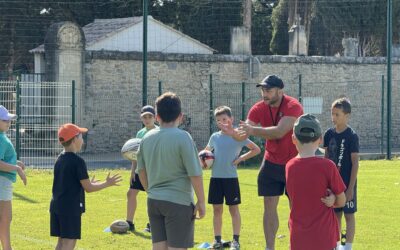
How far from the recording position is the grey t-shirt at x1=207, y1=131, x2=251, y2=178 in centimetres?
1168

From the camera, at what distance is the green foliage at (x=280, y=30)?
4947cm

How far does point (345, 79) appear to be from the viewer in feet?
118

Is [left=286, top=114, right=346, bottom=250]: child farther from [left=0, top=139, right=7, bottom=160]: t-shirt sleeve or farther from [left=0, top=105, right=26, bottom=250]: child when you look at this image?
[left=0, top=139, right=7, bottom=160]: t-shirt sleeve

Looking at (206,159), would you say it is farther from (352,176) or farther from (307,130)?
(307,130)

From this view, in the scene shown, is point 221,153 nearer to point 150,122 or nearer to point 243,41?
point 150,122

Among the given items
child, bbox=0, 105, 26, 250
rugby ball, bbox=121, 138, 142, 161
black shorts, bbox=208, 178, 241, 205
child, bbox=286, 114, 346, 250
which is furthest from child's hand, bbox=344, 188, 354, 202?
child, bbox=0, 105, 26, 250

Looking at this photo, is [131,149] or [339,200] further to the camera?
[131,149]

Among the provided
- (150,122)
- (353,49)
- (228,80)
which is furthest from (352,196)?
(353,49)

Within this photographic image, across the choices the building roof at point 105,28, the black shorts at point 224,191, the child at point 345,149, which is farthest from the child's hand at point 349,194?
the building roof at point 105,28

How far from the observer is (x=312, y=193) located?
23.8ft

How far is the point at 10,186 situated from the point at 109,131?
20.6m

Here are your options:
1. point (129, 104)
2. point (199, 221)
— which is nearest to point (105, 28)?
point (129, 104)

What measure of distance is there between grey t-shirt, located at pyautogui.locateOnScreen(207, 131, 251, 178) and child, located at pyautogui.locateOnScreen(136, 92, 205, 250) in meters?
3.58

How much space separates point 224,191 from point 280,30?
39659 millimetres
